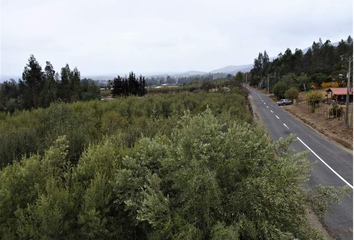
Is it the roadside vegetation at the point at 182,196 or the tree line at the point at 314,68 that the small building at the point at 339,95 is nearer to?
the tree line at the point at 314,68

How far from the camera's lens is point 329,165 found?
14805mm

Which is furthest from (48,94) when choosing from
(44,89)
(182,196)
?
(182,196)

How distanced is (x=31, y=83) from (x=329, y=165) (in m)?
40.8

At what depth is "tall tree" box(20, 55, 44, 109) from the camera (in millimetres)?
38719

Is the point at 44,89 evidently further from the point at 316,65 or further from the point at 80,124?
the point at 316,65

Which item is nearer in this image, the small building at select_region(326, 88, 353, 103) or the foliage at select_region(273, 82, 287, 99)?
the small building at select_region(326, 88, 353, 103)

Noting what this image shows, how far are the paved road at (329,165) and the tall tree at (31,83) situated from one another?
34.6 m

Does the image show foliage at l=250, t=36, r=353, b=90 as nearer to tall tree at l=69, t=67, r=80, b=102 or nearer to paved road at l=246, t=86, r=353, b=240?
paved road at l=246, t=86, r=353, b=240

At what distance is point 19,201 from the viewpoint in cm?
517

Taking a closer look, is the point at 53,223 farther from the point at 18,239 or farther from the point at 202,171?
the point at 202,171

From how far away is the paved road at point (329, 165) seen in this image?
29.0 feet

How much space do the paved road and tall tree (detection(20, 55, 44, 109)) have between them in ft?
114

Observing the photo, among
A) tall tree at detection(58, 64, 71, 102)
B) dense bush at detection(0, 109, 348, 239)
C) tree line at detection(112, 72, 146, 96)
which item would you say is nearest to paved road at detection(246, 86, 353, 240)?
dense bush at detection(0, 109, 348, 239)

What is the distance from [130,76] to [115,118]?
33390 millimetres
